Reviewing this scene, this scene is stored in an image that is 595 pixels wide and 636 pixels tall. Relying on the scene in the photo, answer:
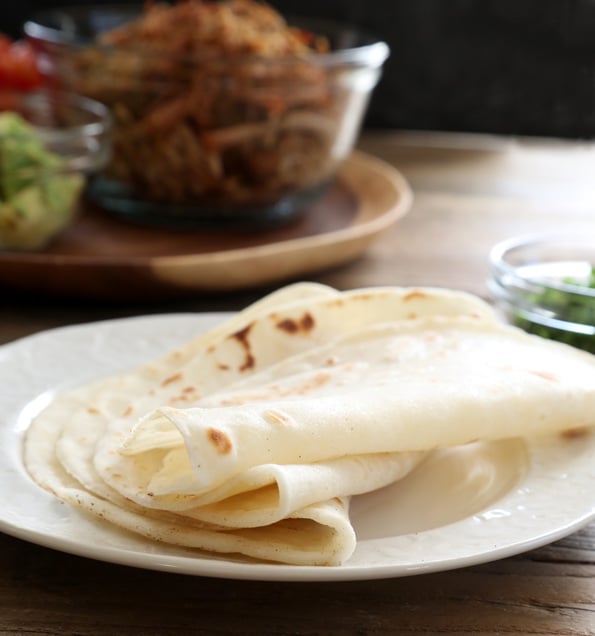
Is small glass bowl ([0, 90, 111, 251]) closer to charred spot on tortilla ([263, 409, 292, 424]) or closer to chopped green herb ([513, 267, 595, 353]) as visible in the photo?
chopped green herb ([513, 267, 595, 353])

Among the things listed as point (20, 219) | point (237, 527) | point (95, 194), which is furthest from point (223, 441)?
point (95, 194)

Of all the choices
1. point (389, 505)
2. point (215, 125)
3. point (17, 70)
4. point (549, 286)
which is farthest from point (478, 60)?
point (389, 505)

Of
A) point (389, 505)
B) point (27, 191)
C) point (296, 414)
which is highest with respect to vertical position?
point (296, 414)

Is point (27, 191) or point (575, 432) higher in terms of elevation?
point (575, 432)

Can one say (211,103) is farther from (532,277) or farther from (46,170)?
(532,277)

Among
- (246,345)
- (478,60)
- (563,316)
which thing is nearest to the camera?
(246,345)

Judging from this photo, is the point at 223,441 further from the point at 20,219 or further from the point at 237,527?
the point at 20,219
